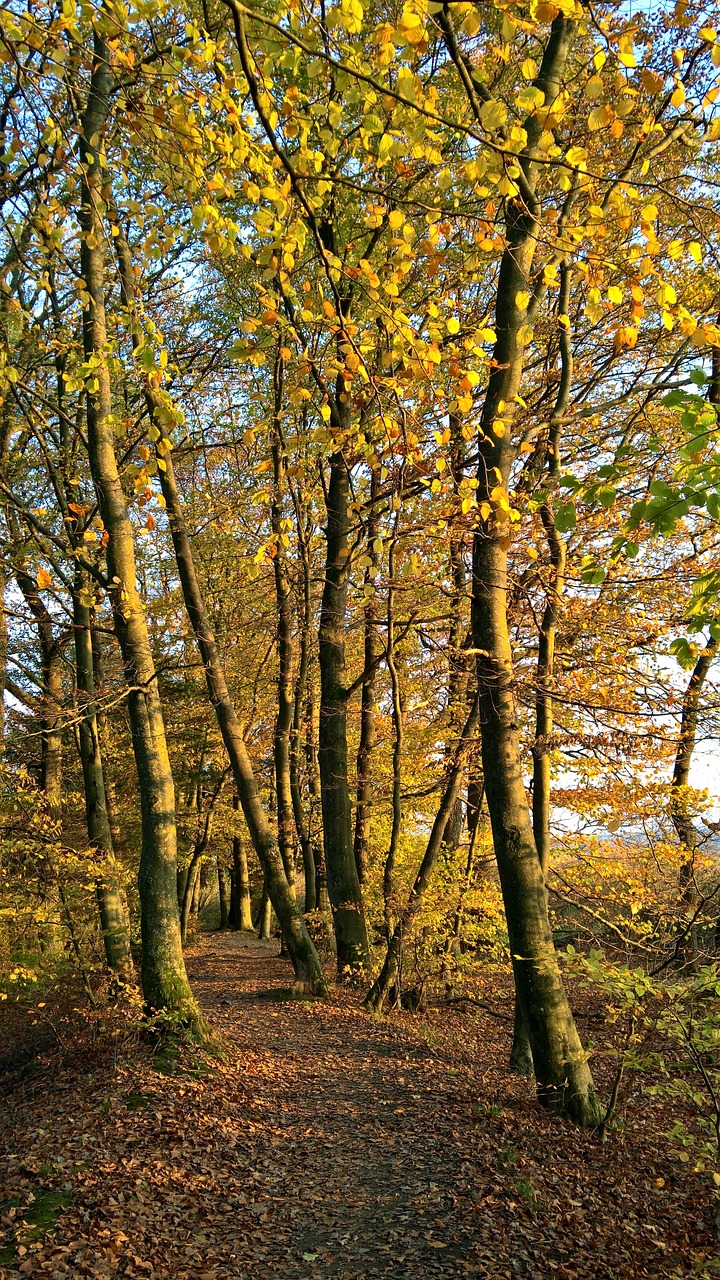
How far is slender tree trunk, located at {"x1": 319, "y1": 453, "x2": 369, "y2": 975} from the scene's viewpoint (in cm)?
1083

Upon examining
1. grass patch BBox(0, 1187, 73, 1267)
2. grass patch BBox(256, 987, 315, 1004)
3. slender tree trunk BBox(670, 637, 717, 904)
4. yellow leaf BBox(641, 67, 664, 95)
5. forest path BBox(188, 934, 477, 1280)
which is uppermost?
yellow leaf BBox(641, 67, 664, 95)

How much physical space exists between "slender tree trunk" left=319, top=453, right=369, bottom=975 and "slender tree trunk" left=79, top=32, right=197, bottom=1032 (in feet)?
11.6

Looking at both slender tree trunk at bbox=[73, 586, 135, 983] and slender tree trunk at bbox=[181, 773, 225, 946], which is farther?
slender tree trunk at bbox=[181, 773, 225, 946]

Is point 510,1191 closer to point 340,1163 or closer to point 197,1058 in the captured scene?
point 340,1163

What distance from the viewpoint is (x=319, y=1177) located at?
5.36m

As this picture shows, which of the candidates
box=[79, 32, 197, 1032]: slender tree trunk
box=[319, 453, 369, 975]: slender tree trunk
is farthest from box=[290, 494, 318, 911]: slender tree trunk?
box=[79, 32, 197, 1032]: slender tree trunk

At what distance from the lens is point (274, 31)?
9.36ft

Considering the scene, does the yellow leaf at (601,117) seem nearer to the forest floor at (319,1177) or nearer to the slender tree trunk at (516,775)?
the slender tree trunk at (516,775)

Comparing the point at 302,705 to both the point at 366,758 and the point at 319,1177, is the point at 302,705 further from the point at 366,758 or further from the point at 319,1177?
the point at 319,1177

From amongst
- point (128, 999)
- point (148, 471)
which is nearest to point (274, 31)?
point (148, 471)

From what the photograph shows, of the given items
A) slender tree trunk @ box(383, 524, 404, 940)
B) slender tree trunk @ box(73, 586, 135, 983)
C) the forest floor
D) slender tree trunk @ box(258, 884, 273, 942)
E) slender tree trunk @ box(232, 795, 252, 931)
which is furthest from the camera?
slender tree trunk @ box(232, 795, 252, 931)

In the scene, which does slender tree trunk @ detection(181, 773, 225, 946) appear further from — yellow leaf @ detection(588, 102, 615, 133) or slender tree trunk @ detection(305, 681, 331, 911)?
yellow leaf @ detection(588, 102, 615, 133)

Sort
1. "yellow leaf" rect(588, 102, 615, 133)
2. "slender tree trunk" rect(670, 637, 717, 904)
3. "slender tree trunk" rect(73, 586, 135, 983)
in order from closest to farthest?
"yellow leaf" rect(588, 102, 615, 133), "slender tree trunk" rect(670, 637, 717, 904), "slender tree trunk" rect(73, 586, 135, 983)

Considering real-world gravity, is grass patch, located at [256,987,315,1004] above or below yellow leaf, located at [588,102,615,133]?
below
